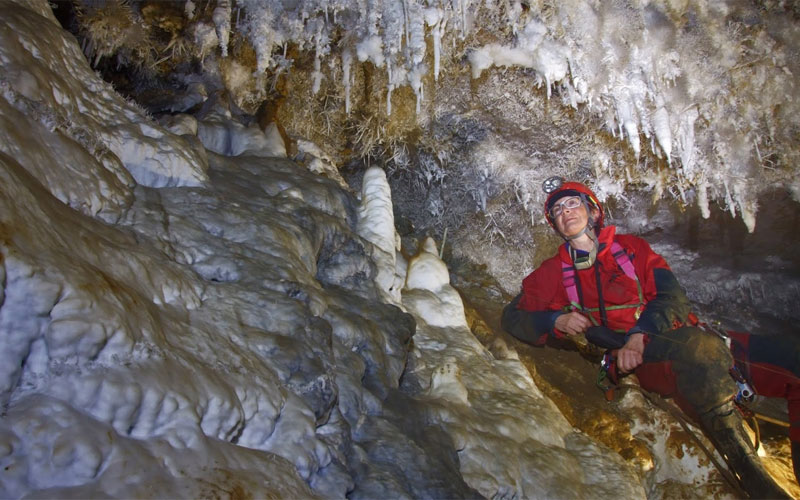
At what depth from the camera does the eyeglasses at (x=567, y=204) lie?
20.9ft

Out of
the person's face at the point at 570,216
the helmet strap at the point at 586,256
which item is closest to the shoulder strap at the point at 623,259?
the helmet strap at the point at 586,256

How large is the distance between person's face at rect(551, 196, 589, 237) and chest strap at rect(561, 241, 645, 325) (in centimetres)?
38

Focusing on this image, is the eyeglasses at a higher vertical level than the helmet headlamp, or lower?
lower

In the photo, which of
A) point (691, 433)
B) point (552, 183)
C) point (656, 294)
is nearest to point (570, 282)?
point (656, 294)

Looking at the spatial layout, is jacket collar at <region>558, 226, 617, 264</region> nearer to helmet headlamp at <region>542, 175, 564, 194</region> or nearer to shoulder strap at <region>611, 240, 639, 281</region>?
shoulder strap at <region>611, 240, 639, 281</region>

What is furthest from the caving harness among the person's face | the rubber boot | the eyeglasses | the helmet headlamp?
the helmet headlamp

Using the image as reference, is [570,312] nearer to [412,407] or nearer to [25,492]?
[412,407]

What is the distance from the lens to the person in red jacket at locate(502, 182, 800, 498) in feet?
17.0

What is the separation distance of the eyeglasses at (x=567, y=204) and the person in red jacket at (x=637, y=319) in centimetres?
1

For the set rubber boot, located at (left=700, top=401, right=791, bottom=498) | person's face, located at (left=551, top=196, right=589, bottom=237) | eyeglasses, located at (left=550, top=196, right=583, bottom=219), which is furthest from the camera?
eyeglasses, located at (left=550, top=196, right=583, bottom=219)

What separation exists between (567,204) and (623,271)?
3.27 feet

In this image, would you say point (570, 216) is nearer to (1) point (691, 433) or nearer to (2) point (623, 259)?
(2) point (623, 259)

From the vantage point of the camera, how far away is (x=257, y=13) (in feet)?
22.4

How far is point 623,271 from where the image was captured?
5945mm
